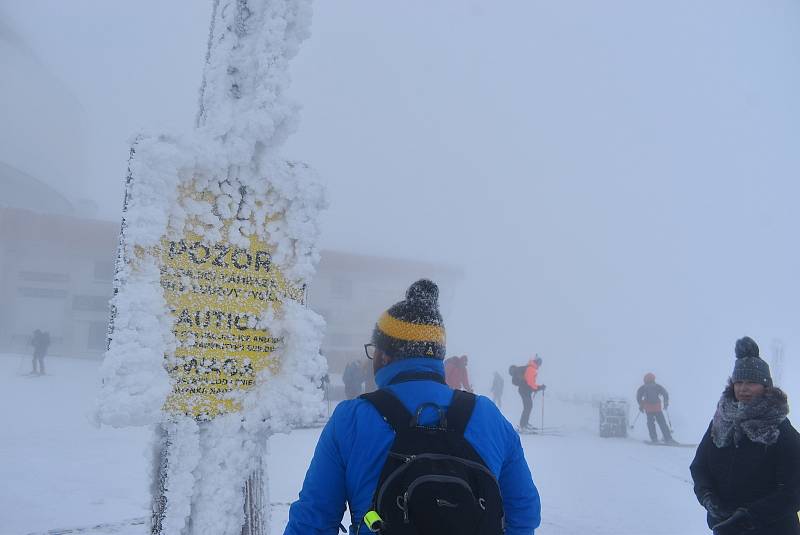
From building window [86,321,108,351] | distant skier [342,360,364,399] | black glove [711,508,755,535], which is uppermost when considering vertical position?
black glove [711,508,755,535]

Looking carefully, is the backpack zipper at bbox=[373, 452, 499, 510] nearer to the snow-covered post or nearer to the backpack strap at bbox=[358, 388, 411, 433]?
the backpack strap at bbox=[358, 388, 411, 433]

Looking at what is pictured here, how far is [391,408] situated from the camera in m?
1.64

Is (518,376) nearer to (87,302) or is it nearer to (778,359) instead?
(778,359)

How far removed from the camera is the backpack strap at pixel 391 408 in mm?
1607

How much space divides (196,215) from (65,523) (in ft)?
10.3

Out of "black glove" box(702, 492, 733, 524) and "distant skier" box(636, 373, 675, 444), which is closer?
"black glove" box(702, 492, 733, 524)

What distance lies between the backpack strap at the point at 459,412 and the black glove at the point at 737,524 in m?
1.93

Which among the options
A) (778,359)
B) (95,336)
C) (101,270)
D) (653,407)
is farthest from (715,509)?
(101,270)

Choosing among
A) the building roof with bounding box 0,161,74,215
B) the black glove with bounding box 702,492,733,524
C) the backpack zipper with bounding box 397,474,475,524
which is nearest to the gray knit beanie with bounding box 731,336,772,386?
the black glove with bounding box 702,492,733,524

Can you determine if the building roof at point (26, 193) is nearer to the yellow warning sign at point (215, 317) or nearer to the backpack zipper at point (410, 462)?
the yellow warning sign at point (215, 317)

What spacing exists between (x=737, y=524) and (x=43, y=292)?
3112 cm

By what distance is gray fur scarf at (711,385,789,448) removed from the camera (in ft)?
9.12

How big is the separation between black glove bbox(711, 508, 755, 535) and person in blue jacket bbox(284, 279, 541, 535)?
1.52 metres

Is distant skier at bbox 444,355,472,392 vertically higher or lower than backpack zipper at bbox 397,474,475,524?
lower
